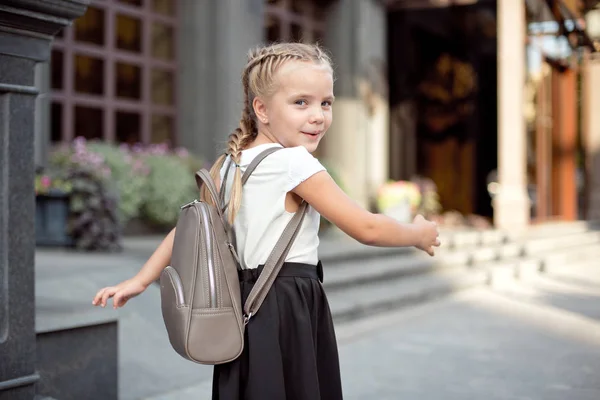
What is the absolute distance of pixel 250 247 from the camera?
216cm

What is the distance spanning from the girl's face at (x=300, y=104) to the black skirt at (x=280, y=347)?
376 millimetres

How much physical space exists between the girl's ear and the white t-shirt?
8 cm

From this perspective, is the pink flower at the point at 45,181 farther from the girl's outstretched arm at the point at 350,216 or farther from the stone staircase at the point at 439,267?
the girl's outstretched arm at the point at 350,216

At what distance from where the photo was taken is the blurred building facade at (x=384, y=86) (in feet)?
29.9

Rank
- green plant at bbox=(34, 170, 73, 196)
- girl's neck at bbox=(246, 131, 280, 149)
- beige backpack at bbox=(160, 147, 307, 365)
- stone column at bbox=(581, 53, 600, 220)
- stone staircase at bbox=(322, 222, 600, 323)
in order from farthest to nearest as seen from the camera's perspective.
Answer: stone column at bbox=(581, 53, 600, 220) < green plant at bbox=(34, 170, 73, 196) < stone staircase at bbox=(322, 222, 600, 323) < girl's neck at bbox=(246, 131, 280, 149) < beige backpack at bbox=(160, 147, 307, 365)

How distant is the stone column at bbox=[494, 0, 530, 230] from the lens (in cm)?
1196

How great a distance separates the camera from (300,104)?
213cm

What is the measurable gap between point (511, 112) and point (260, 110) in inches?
412

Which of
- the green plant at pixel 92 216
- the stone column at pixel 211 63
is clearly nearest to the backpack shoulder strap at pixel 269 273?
the green plant at pixel 92 216

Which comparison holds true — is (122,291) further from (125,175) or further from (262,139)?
(125,175)

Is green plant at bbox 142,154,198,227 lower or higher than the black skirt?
higher

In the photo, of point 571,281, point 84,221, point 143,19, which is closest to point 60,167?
point 84,221

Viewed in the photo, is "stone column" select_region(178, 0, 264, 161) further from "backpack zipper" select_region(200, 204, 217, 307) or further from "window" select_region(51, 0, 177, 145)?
"backpack zipper" select_region(200, 204, 217, 307)

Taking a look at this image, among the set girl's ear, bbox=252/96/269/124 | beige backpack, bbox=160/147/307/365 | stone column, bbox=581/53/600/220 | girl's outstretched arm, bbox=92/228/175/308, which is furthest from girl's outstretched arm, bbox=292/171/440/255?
stone column, bbox=581/53/600/220
